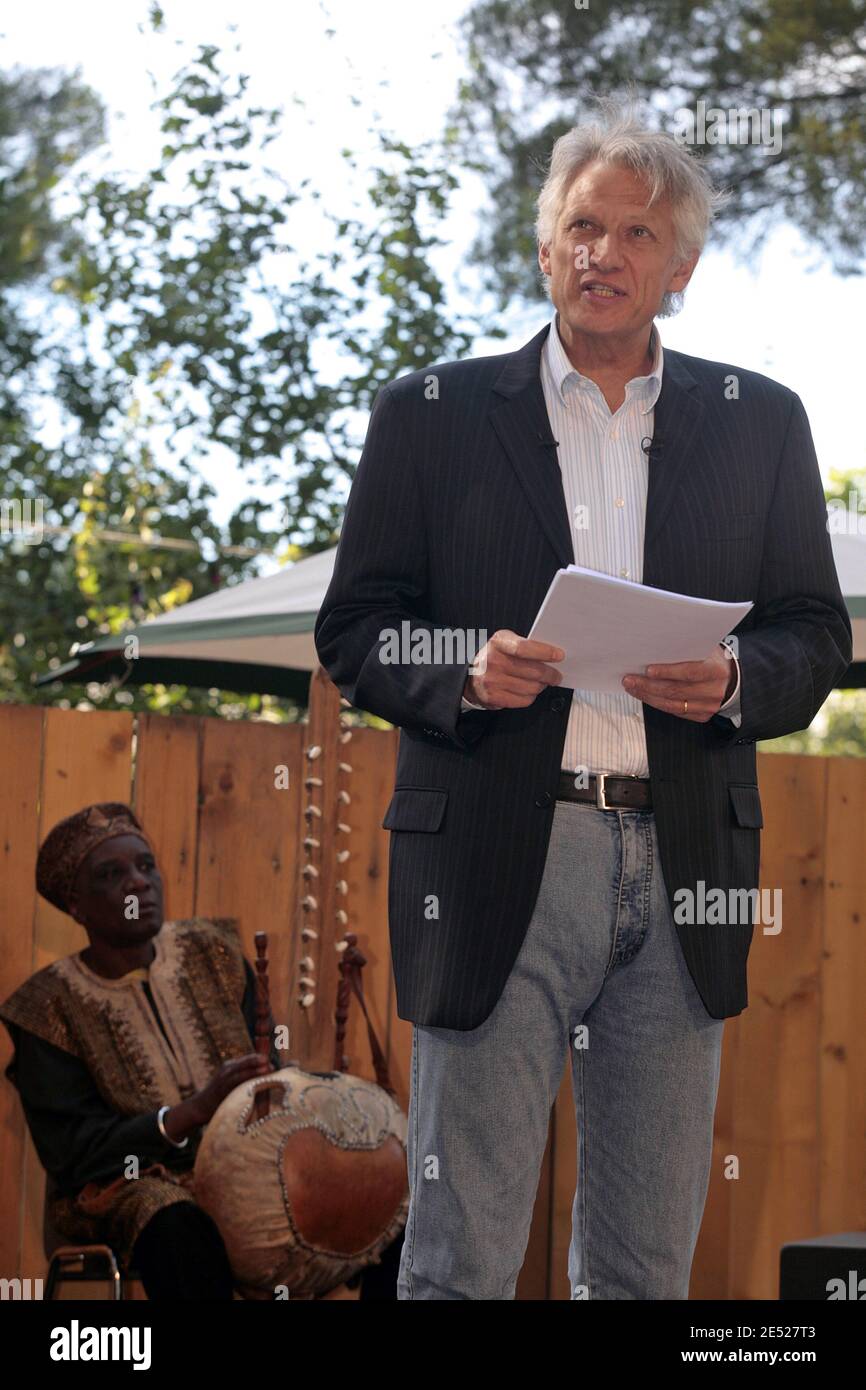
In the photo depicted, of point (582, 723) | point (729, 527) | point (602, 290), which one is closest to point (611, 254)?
point (602, 290)

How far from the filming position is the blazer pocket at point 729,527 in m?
2.12

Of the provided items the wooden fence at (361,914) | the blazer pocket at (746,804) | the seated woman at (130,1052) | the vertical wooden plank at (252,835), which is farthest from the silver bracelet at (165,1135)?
the blazer pocket at (746,804)

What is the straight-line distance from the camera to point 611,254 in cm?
212

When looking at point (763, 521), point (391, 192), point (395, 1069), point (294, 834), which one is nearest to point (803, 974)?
point (395, 1069)

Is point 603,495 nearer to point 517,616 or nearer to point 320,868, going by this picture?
point 517,616

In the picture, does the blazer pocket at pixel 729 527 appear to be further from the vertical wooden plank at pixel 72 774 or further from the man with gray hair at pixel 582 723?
the vertical wooden plank at pixel 72 774


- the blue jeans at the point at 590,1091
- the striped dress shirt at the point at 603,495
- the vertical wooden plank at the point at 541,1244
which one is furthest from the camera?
the vertical wooden plank at the point at 541,1244

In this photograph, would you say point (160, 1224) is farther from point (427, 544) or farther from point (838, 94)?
point (838, 94)

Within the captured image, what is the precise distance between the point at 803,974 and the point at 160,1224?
223cm

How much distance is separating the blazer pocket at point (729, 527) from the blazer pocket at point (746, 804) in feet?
1.09

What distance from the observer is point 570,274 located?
2.16 meters

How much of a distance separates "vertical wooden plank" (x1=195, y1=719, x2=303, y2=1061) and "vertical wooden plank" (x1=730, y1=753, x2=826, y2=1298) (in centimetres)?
144

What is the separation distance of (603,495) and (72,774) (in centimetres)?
260

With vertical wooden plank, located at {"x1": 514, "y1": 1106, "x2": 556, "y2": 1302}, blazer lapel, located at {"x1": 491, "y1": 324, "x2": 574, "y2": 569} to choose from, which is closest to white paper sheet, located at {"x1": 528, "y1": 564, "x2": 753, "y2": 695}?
blazer lapel, located at {"x1": 491, "y1": 324, "x2": 574, "y2": 569}
